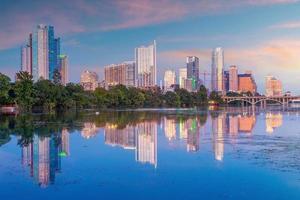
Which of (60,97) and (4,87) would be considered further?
(60,97)

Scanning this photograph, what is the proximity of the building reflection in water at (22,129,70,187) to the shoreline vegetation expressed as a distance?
45148 mm

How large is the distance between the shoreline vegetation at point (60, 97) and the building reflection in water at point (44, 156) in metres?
45.1

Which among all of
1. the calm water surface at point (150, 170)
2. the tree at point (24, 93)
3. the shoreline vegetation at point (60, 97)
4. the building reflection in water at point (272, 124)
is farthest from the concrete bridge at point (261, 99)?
the calm water surface at point (150, 170)

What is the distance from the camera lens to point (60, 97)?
83375 millimetres

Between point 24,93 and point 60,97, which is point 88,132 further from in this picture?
point 60,97

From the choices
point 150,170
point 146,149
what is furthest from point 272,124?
point 150,170

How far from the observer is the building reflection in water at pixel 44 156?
43.6 feet

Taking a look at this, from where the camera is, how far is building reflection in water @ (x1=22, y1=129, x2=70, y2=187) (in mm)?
13302

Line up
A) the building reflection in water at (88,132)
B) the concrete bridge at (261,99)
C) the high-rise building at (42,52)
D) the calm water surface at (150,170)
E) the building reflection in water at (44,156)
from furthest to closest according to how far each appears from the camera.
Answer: the high-rise building at (42,52) → the concrete bridge at (261,99) → the building reflection in water at (88,132) → the building reflection in water at (44,156) → the calm water surface at (150,170)

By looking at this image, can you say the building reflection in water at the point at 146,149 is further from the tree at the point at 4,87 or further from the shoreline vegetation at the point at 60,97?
the shoreline vegetation at the point at 60,97

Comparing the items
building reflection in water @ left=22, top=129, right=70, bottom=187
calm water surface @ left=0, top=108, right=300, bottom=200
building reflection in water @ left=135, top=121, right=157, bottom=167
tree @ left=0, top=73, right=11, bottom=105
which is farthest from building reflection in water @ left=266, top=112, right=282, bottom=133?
tree @ left=0, top=73, right=11, bottom=105

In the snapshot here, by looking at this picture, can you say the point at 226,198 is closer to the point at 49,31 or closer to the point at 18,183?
the point at 18,183

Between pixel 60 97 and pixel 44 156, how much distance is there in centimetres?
6750

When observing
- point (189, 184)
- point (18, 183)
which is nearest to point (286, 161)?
point (189, 184)
